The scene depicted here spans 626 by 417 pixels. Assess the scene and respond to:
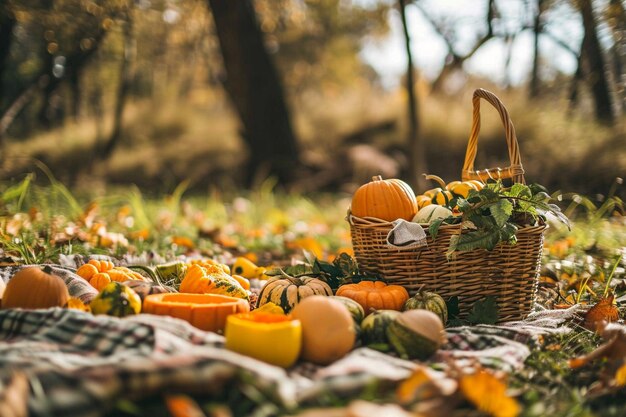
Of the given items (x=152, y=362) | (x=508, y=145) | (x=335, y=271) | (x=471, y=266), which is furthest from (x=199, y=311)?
(x=508, y=145)

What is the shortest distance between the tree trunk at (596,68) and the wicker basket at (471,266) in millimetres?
3371

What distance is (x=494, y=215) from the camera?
248cm

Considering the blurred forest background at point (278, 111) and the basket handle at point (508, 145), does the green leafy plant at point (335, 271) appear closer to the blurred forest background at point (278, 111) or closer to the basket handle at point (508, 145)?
the basket handle at point (508, 145)

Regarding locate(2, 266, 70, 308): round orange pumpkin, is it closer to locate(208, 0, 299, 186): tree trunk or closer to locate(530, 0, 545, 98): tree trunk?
locate(530, 0, 545, 98): tree trunk

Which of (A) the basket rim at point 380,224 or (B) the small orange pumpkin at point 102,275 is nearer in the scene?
(A) the basket rim at point 380,224

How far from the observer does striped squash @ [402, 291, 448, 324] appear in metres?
2.48

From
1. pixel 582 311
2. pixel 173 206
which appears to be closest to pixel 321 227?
pixel 173 206

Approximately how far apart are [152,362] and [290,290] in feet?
3.44

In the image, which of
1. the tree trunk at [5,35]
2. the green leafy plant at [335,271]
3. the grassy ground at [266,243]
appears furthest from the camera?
the tree trunk at [5,35]

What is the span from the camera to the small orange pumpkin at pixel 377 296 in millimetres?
2562

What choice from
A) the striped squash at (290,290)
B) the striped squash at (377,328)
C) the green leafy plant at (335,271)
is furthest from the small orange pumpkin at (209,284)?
the striped squash at (377,328)

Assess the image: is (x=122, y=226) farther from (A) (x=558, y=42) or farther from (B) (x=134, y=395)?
(A) (x=558, y=42)

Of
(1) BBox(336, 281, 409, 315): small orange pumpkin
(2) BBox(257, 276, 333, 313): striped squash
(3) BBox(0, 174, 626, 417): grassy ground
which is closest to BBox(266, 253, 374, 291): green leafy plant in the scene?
(2) BBox(257, 276, 333, 313): striped squash

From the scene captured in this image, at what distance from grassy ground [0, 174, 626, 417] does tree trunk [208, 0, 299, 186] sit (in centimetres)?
199
